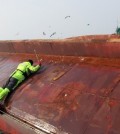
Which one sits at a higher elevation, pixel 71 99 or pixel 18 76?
pixel 71 99

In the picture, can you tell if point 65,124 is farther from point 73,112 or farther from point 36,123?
point 36,123

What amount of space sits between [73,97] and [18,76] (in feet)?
7.10

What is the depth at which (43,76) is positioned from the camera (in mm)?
6473

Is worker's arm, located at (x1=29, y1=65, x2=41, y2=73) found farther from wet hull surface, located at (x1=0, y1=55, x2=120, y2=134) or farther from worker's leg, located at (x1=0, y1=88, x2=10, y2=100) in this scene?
worker's leg, located at (x1=0, y1=88, x2=10, y2=100)

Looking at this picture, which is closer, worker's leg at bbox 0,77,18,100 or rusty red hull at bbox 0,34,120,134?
rusty red hull at bbox 0,34,120,134

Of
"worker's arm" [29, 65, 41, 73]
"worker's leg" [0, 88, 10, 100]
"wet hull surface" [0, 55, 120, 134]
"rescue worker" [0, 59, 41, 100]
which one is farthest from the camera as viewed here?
"worker's arm" [29, 65, 41, 73]

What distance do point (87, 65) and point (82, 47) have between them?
0.65m

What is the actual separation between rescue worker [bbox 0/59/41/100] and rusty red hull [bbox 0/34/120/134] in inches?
6.3

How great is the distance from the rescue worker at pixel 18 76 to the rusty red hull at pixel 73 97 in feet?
0.52

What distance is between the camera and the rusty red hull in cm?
414

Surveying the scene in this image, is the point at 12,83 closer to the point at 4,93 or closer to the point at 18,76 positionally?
the point at 18,76

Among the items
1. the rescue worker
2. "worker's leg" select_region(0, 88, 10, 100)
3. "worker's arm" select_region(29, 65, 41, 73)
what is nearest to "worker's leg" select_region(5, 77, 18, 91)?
the rescue worker

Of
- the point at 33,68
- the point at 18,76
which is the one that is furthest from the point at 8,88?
the point at 33,68

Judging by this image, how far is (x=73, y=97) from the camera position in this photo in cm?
496
